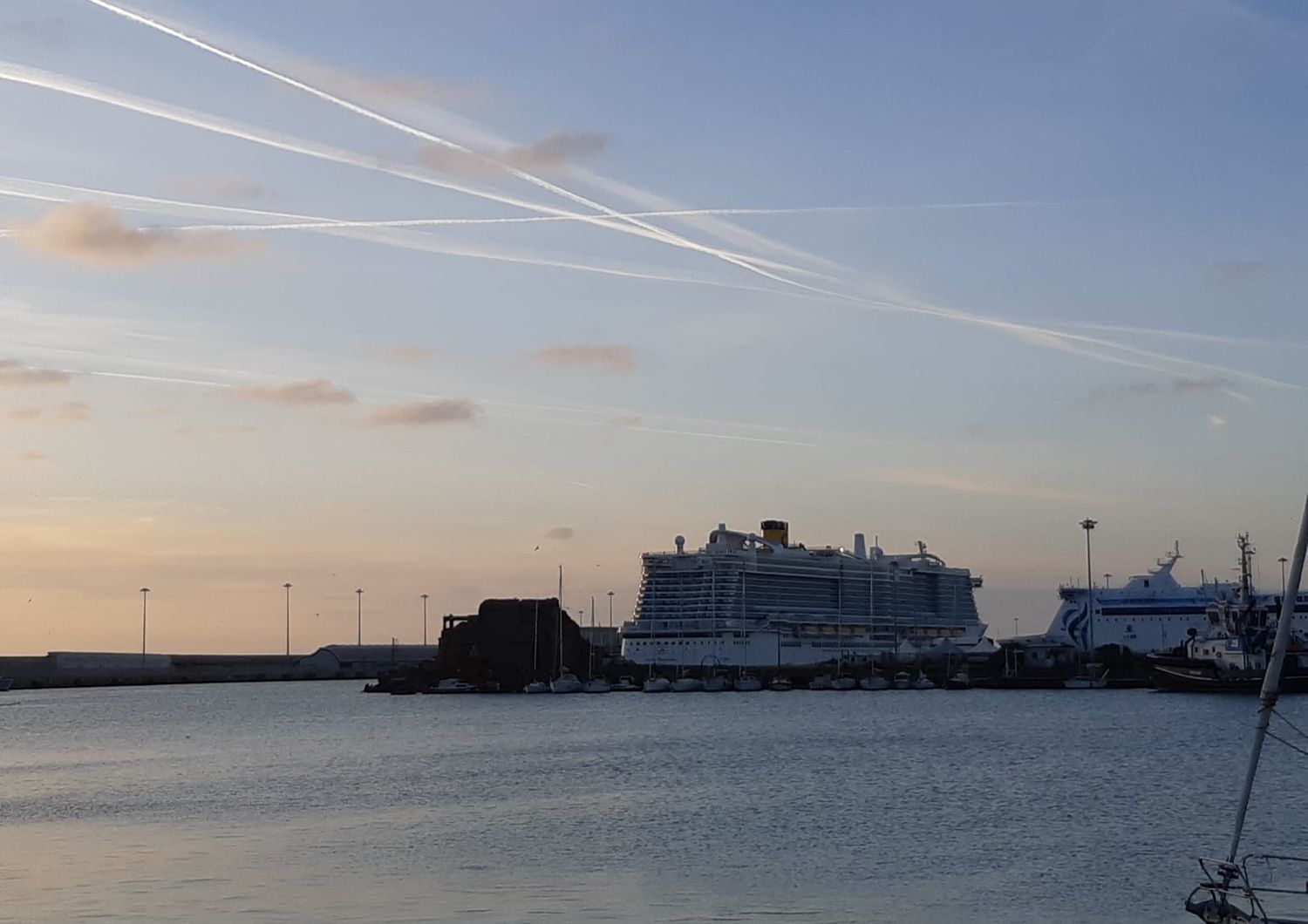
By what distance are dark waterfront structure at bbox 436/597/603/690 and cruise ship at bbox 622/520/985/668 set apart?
8281 millimetres

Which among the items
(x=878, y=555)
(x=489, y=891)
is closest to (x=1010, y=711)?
(x=878, y=555)

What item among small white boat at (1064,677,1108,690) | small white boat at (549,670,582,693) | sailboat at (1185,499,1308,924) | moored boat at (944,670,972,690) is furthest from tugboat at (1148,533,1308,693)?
sailboat at (1185,499,1308,924)

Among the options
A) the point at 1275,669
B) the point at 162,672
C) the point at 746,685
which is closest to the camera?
the point at 1275,669

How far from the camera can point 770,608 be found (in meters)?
134

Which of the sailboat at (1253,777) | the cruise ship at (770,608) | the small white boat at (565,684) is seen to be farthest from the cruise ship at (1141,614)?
the sailboat at (1253,777)

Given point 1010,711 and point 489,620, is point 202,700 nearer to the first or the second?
point 489,620

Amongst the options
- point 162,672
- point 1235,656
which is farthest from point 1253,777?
point 162,672

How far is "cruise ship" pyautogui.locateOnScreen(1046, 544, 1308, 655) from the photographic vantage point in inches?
5100

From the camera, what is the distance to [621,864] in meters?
31.0

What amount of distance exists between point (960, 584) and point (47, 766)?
10478 centimetres

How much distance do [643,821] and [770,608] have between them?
318ft

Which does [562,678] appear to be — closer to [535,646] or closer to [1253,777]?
[535,646]

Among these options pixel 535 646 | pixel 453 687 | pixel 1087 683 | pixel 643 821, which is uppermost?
pixel 535 646

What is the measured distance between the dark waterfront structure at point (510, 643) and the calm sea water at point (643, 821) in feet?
160
